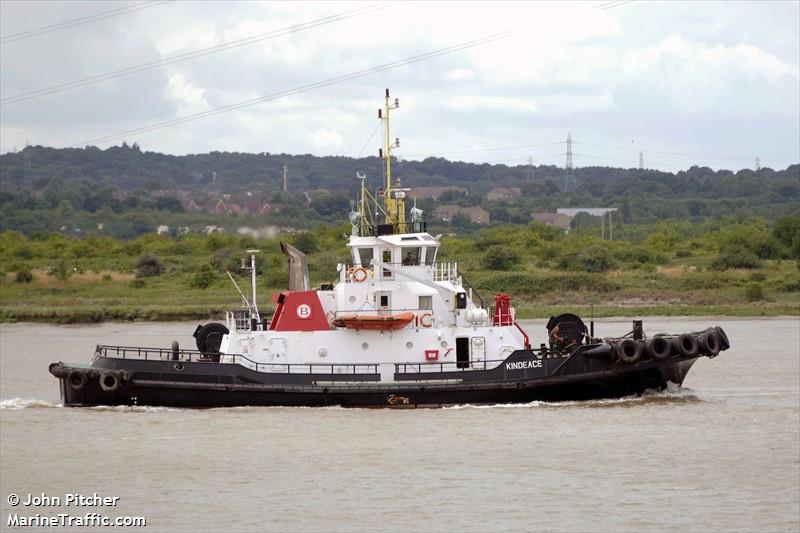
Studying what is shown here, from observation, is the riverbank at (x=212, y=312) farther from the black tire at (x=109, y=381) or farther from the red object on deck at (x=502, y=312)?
the black tire at (x=109, y=381)

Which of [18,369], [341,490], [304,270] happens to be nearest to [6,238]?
[18,369]

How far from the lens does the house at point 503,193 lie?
117200mm

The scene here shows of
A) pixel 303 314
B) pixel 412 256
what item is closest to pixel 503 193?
pixel 412 256

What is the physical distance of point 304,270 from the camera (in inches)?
1145

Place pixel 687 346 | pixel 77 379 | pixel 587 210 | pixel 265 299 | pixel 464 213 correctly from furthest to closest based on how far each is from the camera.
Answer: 1. pixel 587 210
2. pixel 464 213
3. pixel 265 299
4. pixel 77 379
5. pixel 687 346

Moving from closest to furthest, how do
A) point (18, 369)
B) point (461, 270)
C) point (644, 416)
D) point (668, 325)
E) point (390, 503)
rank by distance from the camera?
point (390, 503), point (644, 416), point (18, 369), point (668, 325), point (461, 270)

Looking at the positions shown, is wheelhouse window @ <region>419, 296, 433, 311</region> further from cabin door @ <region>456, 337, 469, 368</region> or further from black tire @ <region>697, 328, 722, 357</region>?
black tire @ <region>697, 328, 722, 357</region>

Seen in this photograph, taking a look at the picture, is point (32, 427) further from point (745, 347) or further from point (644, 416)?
point (745, 347)

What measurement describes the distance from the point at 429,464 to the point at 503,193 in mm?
102123

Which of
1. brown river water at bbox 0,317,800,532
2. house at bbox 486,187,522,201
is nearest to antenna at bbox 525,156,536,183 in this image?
house at bbox 486,187,522,201

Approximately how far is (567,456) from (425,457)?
243cm

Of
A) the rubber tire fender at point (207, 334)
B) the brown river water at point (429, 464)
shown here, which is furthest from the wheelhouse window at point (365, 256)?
the rubber tire fender at point (207, 334)

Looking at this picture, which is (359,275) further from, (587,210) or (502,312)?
(587,210)

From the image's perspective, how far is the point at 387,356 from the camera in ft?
88.7
